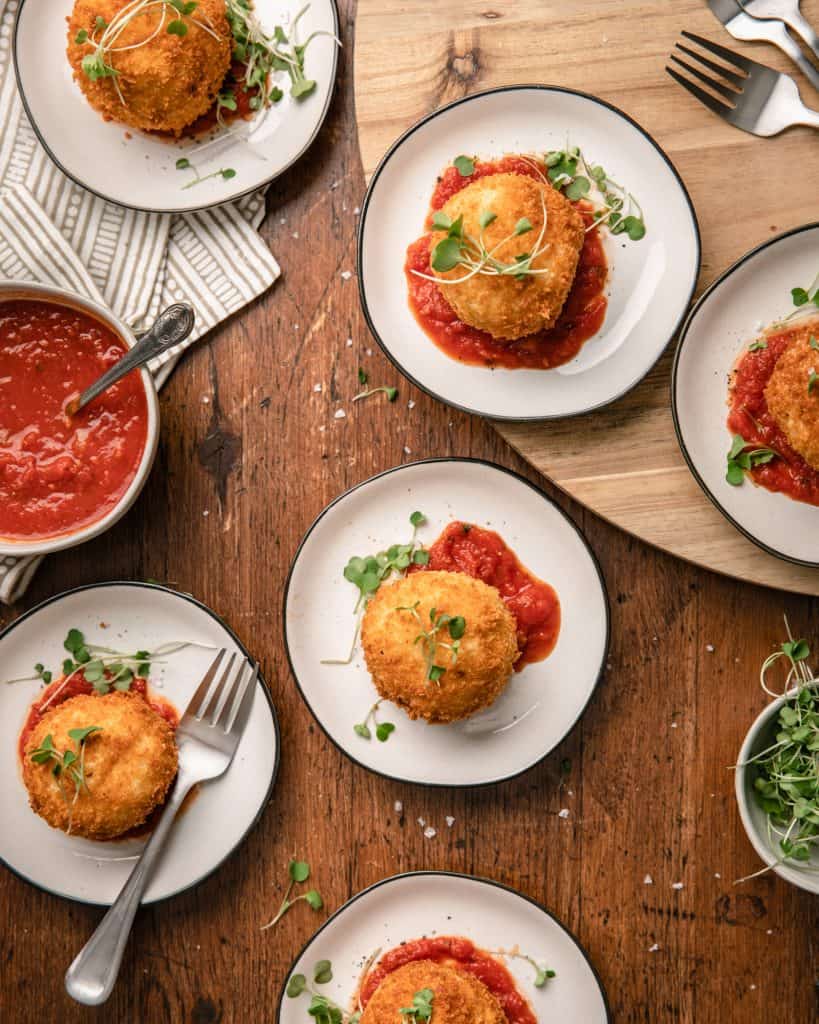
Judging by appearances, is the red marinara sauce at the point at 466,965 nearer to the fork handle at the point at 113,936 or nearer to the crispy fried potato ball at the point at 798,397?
the fork handle at the point at 113,936

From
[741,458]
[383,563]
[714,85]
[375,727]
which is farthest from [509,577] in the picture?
[714,85]

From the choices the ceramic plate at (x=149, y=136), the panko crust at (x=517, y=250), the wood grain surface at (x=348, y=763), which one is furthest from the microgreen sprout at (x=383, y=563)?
the ceramic plate at (x=149, y=136)

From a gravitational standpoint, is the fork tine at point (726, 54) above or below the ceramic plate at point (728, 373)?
above

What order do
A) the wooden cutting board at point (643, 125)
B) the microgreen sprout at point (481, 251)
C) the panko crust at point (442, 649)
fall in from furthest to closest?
the wooden cutting board at point (643, 125)
the panko crust at point (442, 649)
the microgreen sprout at point (481, 251)

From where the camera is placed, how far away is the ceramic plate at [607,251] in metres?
Result: 2.50

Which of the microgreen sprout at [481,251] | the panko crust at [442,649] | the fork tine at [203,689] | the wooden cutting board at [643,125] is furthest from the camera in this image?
the fork tine at [203,689]

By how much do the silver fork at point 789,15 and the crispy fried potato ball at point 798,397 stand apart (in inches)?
30.2

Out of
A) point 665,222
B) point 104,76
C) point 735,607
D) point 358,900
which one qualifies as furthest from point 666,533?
point 104,76

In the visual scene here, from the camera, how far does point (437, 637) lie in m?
2.41

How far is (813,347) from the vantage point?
235 cm

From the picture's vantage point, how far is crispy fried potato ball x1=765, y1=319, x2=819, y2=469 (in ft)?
7.74

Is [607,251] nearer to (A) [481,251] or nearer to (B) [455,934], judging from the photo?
(A) [481,251]

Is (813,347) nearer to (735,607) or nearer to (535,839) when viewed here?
(735,607)

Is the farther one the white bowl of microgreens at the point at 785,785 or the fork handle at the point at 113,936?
the fork handle at the point at 113,936
